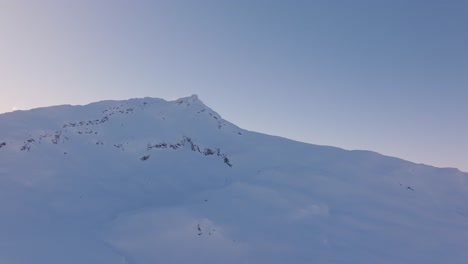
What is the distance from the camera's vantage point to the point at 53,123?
89.4ft

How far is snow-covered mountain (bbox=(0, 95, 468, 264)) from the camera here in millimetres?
11148

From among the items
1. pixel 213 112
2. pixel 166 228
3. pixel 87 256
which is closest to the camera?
pixel 87 256

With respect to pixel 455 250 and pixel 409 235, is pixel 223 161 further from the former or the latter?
pixel 455 250

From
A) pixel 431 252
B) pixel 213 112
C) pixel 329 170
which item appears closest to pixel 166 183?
pixel 329 170

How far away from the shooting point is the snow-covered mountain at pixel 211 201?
11.1 meters

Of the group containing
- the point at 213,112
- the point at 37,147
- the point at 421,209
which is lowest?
the point at 421,209

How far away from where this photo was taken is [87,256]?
9.91m

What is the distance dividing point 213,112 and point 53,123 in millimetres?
14438

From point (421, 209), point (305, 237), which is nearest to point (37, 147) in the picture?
point (305, 237)

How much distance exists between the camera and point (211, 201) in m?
15.0

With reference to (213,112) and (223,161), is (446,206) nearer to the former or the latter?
(223,161)

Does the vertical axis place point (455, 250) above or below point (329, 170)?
below

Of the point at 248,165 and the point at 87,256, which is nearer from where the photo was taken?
the point at 87,256

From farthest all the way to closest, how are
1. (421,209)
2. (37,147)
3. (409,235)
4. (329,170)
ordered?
(329,170)
(37,147)
(421,209)
(409,235)
